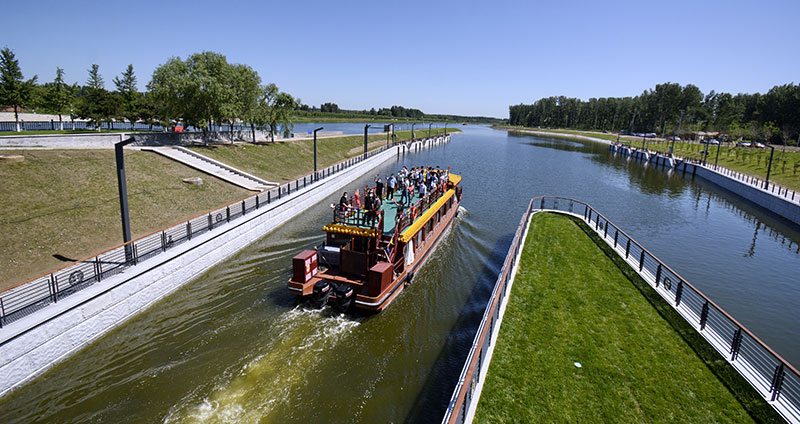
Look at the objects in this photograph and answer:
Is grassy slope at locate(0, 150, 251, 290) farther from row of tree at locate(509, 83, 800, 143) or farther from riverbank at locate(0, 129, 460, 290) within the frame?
row of tree at locate(509, 83, 800, 143)

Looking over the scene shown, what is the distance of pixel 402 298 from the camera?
1698 cm

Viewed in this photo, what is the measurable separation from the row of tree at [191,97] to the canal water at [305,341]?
73.1 ft

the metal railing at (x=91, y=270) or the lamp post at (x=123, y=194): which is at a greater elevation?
the lamp post at (x=123, y=194)

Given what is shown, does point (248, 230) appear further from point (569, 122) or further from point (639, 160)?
point (569, 122)

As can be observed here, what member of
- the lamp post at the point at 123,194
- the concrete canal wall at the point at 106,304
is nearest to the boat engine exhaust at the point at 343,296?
the concrete canal wall at the point at 106,304

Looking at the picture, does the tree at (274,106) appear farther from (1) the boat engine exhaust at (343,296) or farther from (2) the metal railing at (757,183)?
(2) the metal railing at (757,183)

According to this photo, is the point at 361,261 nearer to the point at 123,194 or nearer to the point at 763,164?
the point at 123,194

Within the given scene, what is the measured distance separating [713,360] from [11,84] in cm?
6062

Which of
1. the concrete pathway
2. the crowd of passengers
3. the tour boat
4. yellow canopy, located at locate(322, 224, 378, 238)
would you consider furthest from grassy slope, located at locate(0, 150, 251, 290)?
the crowd of passengers

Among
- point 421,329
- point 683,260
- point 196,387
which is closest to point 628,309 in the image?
point 421,329

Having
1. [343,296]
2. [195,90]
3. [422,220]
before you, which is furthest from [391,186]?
[195,90]

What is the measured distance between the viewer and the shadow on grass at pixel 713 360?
9.23 meters

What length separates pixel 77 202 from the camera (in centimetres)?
2080

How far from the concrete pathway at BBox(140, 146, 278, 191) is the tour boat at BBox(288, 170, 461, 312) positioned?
18.4m
